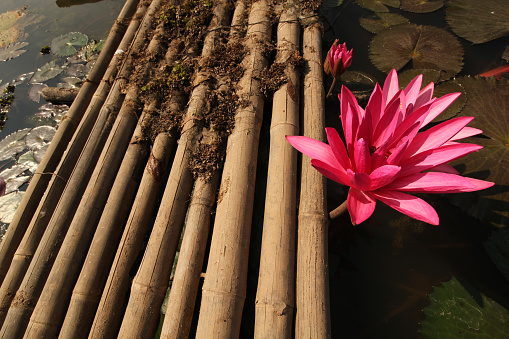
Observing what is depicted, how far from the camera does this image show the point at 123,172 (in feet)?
8.47

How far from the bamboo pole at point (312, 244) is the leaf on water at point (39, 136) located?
3.63m

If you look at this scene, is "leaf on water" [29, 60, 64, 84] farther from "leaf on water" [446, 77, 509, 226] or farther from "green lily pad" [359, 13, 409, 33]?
"leaf on water" [446, 77, 509, 226]

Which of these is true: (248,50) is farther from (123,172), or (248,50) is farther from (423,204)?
(423,204)

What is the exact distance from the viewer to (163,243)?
2100mm

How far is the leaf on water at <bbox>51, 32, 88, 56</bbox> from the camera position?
15.9 feet

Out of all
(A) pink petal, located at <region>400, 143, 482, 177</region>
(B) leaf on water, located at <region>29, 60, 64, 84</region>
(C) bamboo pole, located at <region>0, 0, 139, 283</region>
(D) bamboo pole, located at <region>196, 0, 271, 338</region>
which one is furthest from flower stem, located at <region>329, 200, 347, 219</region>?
(B) leaf on water, located at <region>29, 60, 64, 84</region>

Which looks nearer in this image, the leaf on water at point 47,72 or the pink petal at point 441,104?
the pink petal at point 441,104

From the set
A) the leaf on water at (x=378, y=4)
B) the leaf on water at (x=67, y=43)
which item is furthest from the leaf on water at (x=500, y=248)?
the leaf on water at (x=67, y=43)

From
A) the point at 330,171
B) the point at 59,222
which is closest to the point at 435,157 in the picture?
the point at 330,171

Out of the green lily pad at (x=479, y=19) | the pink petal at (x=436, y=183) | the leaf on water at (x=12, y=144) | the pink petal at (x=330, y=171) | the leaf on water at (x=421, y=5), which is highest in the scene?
the leaf on water at (x=421, y=5)

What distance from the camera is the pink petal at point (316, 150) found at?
1.50 meters

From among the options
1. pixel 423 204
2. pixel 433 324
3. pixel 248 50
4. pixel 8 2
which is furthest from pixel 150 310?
pixel 8 2

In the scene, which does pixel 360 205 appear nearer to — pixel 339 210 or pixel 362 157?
pixel 362 157

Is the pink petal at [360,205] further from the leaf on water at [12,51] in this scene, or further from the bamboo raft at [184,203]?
the leaf on water at [12,51]
